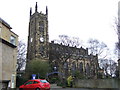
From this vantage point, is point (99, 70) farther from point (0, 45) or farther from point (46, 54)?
point (0, 45)

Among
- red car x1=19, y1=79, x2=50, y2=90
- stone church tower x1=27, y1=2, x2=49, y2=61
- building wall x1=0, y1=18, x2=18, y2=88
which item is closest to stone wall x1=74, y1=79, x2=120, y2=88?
red car x1=19, y1=79, x2=50, y2=90

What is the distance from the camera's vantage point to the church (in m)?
65.1

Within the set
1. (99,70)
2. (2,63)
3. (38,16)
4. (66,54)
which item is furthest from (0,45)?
(38,16)

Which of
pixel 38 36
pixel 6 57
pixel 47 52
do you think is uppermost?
pixel 38 36

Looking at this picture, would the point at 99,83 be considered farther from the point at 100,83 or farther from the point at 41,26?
the point at 41,26

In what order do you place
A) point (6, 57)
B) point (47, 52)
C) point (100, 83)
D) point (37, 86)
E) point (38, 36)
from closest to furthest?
point (37, 86)
point (100, 83)
point (6, 57)
point (47, 52)
point (38, 36)

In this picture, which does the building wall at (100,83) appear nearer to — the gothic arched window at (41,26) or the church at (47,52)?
the church at (47,52)

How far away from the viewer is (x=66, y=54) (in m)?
58.8

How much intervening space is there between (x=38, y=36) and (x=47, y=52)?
12.6 m

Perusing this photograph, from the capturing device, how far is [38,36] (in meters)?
74.9

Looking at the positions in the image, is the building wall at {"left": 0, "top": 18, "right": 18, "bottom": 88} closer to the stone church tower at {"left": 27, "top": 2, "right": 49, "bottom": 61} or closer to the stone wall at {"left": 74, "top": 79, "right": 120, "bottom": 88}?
the stone wall at {"left": 74, "top": 79, "right": 120, "bottom": 88}

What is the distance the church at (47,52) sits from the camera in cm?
6512

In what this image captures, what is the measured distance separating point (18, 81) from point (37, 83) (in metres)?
13.3

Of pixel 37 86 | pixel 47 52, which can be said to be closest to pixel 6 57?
pixel 37 86
